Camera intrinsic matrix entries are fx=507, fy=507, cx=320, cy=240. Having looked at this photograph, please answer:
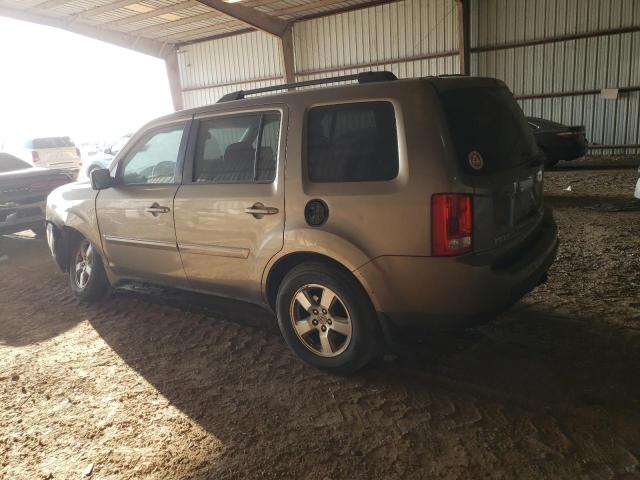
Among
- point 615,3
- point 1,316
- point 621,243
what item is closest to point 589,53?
point 615,3

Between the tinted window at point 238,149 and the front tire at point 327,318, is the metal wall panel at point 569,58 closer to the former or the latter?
the tinted window at point 238,149

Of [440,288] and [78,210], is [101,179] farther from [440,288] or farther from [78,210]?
[440,288]

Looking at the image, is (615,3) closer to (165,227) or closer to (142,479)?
(165,227)

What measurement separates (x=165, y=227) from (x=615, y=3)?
14474 mm

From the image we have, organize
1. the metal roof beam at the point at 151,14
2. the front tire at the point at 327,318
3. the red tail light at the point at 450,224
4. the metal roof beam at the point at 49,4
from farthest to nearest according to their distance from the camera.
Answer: the metal roof beam at the point at 151,14 → the metal roof beam at the point at 49,4 → the front tire at the point at 327,318 → the red tail light at the point at 450,224

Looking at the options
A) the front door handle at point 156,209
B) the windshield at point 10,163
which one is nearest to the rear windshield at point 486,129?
the front door handle at point 156,209

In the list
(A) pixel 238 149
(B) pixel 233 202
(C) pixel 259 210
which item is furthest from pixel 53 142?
(C) pixel 259 210

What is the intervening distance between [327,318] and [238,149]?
1.32 m

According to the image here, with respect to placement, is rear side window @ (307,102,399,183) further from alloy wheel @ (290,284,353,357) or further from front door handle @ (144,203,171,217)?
front door handle @ (144,203,171,217)

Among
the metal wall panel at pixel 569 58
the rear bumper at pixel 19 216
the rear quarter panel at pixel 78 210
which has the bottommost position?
the rear bumper at pixel 19 216

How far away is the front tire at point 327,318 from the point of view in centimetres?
300

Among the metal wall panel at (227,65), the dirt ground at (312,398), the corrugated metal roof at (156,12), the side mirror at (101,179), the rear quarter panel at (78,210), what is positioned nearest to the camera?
the dirt ground at (312,398)

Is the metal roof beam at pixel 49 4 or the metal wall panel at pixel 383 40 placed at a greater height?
the metal roof beam at pixel 49 4

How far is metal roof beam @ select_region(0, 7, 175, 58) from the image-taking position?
1568 centimetres
